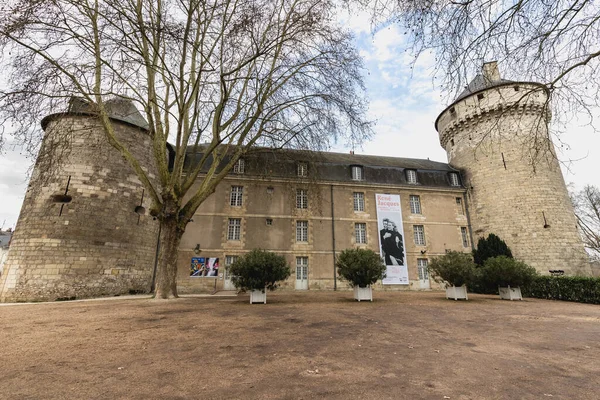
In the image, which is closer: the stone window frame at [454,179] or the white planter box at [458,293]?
the white planter box at [458,293]

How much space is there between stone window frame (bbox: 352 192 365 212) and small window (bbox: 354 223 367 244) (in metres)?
1.02

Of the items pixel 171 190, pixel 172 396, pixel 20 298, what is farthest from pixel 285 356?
pixel 20 298

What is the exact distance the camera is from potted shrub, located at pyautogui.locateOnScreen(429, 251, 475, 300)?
33.3 ft

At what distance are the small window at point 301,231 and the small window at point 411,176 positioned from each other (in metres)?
7.80

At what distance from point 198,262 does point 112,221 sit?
178 inches

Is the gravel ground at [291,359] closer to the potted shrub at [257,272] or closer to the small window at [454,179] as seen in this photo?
the potted shrub at [257,272]

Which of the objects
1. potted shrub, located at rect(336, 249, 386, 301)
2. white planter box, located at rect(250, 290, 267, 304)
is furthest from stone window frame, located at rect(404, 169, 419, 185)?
white planter box, located at rect(250, 290, 267, 304)

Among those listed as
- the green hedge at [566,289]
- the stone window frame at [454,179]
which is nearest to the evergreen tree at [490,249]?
the green hedge at [566,289]

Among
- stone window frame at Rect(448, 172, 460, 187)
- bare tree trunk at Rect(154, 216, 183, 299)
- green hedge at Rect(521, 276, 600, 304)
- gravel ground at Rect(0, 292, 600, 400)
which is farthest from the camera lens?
stone window frame at Rect(448, 172, 460, 187)

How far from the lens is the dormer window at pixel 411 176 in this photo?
1845 cm

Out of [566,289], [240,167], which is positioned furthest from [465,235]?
[240,167]

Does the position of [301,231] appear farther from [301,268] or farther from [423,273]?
[423,273]

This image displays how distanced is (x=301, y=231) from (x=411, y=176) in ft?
28.2

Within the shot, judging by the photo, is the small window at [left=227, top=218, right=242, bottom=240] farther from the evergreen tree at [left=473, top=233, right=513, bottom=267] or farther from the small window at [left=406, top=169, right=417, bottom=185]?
the evergreen tree at [left=473, top=233, right=513, bottom=267]
